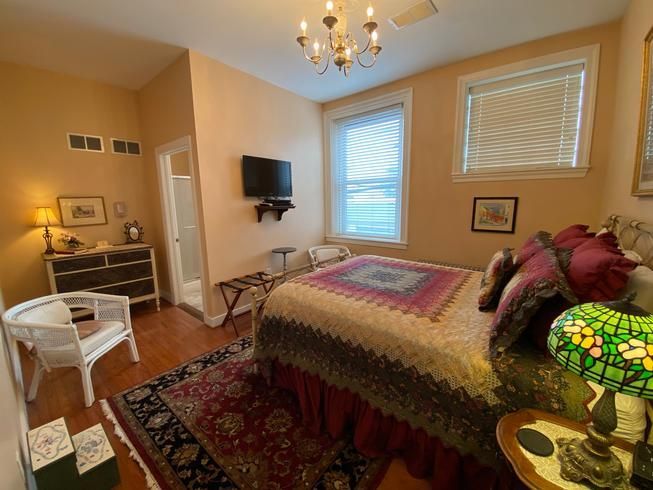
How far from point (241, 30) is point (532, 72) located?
9.01 ft

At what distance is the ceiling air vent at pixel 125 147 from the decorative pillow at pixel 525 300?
442 cm

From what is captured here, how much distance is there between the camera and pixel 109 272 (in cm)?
312

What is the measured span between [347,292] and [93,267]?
2985 millimetres

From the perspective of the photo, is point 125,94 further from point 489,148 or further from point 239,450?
point 489,148

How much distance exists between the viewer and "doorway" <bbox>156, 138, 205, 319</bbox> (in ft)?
10.7

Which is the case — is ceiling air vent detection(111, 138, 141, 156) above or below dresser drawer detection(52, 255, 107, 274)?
above

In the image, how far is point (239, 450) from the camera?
4.97 ft

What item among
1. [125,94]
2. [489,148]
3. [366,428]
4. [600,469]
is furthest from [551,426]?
[125,94]

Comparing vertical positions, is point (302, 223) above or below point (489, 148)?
below

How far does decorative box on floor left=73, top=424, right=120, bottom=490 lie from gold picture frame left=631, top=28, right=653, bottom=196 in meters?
3.13

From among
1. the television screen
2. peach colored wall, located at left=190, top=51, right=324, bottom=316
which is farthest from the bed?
the television screen

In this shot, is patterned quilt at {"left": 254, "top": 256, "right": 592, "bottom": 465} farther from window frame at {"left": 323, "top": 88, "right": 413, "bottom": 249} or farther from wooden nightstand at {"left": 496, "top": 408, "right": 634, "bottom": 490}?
window frame at {"left": 323, "top": 88, "right": 413, "bottom": 249}

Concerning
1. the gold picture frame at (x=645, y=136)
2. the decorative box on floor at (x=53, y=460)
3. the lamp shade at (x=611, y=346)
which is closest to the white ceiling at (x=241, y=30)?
the gold picture frame at (x=645, y=136)

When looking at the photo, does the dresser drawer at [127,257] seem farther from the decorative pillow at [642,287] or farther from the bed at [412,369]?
the decorative pillow at [642,287]
